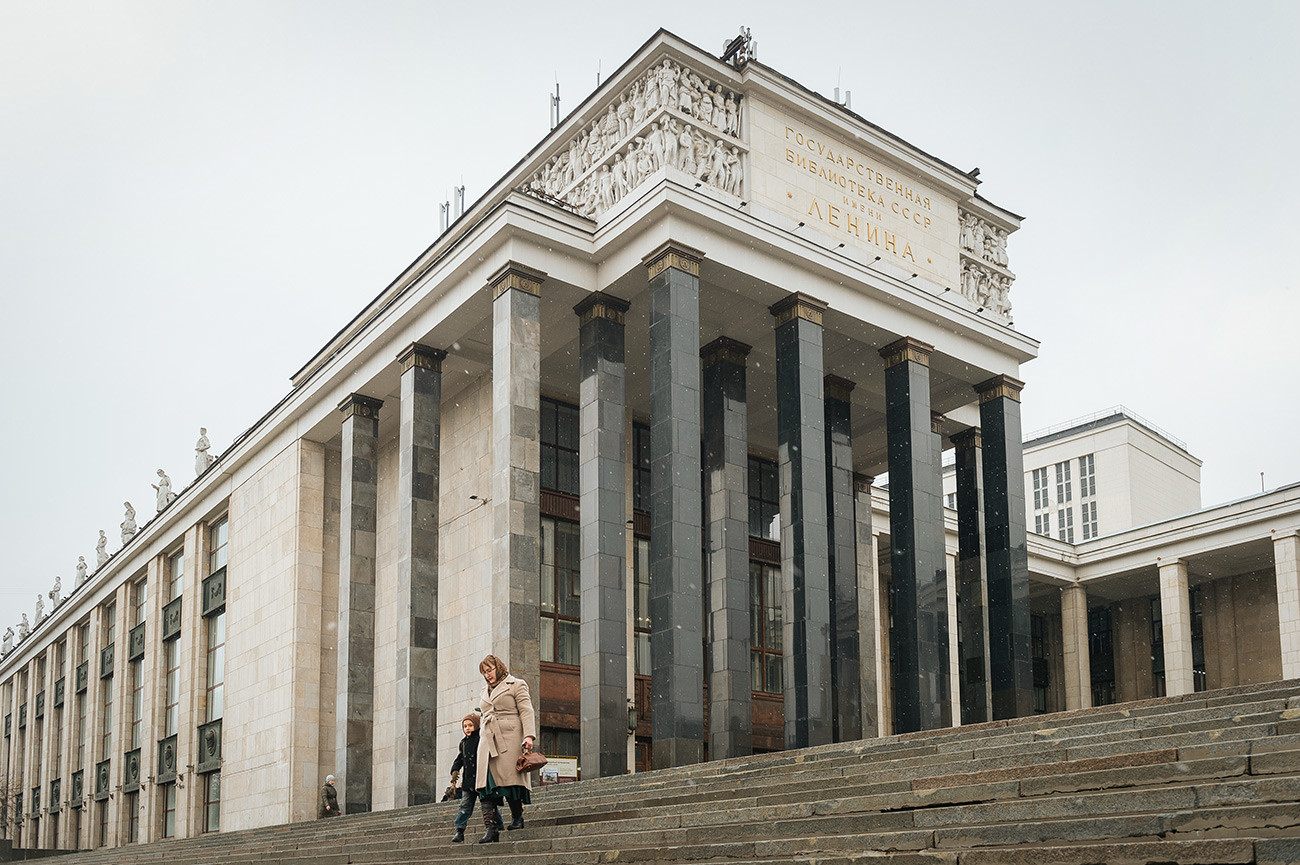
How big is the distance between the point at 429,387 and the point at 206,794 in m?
18.8

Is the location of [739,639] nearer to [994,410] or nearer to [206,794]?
[994,410]

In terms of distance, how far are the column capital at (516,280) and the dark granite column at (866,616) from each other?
11.6 meters

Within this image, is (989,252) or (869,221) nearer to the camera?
(869,221)

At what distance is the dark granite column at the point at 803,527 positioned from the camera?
26.3 meters

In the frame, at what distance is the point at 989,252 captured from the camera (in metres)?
34.5

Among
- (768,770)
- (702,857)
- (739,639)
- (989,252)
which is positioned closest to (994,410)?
(989,252)

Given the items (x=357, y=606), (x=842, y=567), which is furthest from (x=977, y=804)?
(x=357, y=606)

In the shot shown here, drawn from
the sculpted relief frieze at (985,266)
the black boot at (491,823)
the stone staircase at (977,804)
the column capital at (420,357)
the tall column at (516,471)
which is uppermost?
the sculpted relief frieze at (985,266)

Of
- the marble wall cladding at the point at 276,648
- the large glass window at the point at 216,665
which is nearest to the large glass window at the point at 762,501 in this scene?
the marble wall cladding at the point at 276,648

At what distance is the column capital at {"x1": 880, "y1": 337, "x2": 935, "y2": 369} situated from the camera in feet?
102

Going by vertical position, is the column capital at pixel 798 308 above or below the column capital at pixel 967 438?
above

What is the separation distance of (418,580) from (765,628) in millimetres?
10823

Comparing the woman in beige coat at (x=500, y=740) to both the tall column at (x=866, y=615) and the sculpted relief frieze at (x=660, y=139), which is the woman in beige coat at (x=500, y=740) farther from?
the tall column at (x=866, y=615)

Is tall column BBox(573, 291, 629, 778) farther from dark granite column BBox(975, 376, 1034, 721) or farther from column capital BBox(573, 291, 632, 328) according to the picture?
dark granite column BBox(975, 376, 1034, 721)
